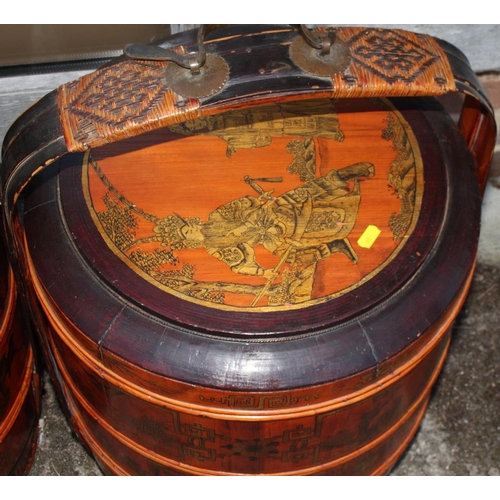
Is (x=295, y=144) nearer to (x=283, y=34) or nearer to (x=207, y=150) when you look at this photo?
(x=207, y=150)

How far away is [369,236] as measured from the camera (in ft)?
4.71

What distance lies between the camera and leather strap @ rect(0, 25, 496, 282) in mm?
1201

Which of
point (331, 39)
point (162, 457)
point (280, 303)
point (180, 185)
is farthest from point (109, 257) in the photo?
point (331, 39)

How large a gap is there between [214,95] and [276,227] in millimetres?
334

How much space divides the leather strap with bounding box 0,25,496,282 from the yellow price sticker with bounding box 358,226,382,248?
28 centimetres

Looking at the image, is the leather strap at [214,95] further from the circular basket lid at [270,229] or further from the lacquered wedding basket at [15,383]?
the lacquered wedding basket at [15,383]

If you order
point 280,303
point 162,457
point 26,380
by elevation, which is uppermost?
point 280,303

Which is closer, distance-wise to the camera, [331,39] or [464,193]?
[331,39]

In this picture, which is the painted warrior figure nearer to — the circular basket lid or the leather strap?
the circular basket lid

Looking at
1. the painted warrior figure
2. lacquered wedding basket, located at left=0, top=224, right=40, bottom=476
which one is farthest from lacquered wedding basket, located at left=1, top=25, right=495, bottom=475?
lacquered wedding basket, located at left=0, top=224, right=40, bottom=476

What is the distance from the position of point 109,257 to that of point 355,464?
67 centimetres

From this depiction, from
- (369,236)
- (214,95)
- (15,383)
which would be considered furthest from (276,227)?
(15,383)

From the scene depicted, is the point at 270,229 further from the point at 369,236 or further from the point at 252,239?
the point at 369,236

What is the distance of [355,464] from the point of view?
1.60 metres
